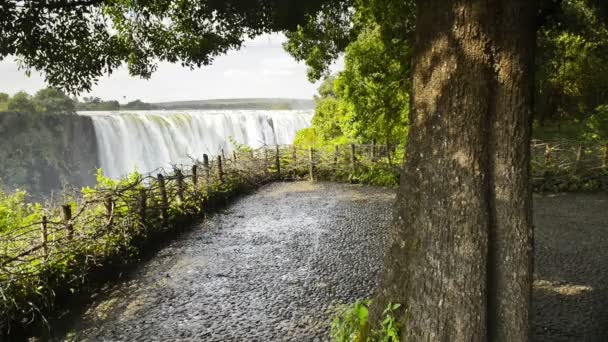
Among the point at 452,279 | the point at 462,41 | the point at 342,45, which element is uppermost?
the point at 342,45

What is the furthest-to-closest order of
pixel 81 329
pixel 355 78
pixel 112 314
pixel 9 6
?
1. pixel 355 78
2. pixel 112 314
3. pixel 81 329
4. pixel 9 6

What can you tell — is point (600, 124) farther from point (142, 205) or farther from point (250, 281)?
point (142, 205)

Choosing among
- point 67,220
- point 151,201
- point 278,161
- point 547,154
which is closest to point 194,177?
point 151,201

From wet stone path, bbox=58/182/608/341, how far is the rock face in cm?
2350

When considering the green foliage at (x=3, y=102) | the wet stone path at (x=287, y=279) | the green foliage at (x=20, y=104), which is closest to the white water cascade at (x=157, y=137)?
the green foliage at (x=20, y=104)

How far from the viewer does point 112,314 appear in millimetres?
5730

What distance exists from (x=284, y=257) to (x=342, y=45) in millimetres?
7684

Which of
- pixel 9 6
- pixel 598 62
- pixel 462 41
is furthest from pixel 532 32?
pixel 598 62

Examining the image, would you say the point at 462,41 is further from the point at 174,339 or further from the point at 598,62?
the point at 598,62

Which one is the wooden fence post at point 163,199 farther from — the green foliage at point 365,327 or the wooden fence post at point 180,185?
the green foliage at point 365,327

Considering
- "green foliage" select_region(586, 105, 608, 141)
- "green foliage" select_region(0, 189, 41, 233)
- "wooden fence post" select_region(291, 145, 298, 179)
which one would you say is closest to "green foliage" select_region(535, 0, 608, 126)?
"green foliage" select_region(586, 105, 608, 141)

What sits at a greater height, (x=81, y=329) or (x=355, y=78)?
(x=355, y=78)

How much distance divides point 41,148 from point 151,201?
27383mm

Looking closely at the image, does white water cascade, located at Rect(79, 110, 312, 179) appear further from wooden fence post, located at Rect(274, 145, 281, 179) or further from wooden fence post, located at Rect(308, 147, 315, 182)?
wooden fence post, located at Rect(308, 147, 315, 182)
